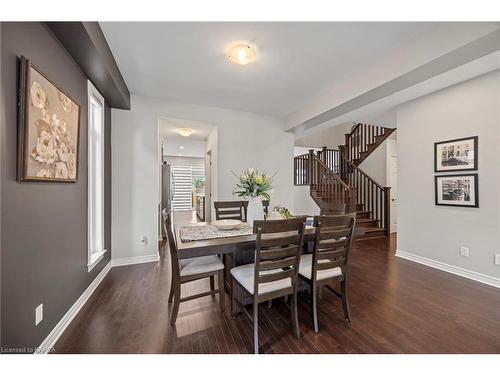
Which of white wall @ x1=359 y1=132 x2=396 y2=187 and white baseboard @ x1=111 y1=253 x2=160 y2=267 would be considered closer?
white baseboard @ x1=111 y1=253 x2=160 y2=267

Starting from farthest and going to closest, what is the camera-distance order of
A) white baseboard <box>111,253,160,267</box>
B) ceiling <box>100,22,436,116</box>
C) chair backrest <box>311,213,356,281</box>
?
white baseboard <box>111,253,160,267</box> < ceiling <box>100,22,436,116</box> < chair backrest <box>311,213,356,281</box>

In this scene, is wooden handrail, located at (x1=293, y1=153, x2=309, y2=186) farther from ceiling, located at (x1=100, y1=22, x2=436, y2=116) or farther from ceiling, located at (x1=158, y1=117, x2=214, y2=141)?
ceiling, located at (x1=100, y1=22, x2=436, y2=116)

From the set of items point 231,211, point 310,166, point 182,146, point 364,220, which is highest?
point 182,146

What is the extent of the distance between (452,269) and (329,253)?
2.57 metres

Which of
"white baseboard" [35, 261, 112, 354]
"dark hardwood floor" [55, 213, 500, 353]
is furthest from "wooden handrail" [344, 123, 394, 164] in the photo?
"white baseboard" [35, 261, 112, 354]

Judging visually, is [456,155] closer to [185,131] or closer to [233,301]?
[233,301]

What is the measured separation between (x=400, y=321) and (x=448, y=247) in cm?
193

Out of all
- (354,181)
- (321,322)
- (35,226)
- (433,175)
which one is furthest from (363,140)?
(35,226)

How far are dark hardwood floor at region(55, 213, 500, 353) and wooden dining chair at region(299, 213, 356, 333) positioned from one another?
0.76ft

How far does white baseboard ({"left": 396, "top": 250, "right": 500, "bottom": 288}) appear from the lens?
8.72 feet

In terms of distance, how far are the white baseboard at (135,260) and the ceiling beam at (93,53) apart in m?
2.44

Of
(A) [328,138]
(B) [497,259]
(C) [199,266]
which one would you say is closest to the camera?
(C) [199,266]

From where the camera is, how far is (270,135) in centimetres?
458

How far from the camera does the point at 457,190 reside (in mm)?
2984
